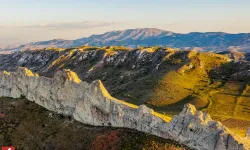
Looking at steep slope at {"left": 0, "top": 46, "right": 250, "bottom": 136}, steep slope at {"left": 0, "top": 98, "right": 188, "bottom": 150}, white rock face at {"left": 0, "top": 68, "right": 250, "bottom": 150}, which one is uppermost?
white rock face at {"left": 0, "top": 68, "right": 250, "bottom": 150}

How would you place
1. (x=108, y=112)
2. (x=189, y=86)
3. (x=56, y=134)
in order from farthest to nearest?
(x=189, y=86)
(x=56, y=134)
(x=108, y=112)

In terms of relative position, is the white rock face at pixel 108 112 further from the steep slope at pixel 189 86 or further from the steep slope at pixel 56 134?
the steep slope at pixel 189 86

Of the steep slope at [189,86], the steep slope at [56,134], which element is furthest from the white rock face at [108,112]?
the steep slope at [189,86]

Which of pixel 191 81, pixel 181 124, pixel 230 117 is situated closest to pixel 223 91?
pixel 191 81

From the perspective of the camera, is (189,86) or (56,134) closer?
(56,134)

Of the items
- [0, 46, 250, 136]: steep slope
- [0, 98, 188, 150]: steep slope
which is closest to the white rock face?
[0, 98, 188, 150]: steep slope

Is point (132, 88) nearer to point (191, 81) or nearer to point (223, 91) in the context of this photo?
point (191, 81)

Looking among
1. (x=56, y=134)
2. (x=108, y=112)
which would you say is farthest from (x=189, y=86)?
(x=108, y=112)

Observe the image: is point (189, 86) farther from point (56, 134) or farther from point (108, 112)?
point (108, 112)

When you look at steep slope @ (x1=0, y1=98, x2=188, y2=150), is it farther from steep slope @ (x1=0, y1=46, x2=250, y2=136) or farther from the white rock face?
steep slope @ (x1=0, y1=46, x2=250, y2=136)
